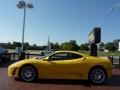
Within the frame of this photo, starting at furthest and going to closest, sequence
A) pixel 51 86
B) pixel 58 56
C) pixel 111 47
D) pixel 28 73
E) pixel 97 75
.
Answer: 1. pixel 111 47
2. pixel 58 56
3. pixel 97 75
4. pixel 28 73
5. pixel 51 86

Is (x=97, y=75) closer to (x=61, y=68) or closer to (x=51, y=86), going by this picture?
(x=61, y=68)

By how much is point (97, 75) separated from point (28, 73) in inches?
107

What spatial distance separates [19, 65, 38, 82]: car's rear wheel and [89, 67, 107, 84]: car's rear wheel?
2210 millimetres

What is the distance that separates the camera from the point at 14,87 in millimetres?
9734

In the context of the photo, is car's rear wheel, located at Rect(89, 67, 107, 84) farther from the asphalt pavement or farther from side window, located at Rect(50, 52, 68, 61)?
side window, located at Rect(50, 52, 68, 61)

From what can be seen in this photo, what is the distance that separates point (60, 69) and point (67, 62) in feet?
1.33

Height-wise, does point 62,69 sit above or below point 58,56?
below

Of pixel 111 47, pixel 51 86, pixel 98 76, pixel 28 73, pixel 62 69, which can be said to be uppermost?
pixel 111 47

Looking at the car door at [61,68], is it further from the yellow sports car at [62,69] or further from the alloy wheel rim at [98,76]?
the alloy wheel rim at [98,76]

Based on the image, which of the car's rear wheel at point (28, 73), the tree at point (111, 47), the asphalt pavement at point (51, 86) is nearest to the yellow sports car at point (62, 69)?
the car's rear wheel at point (28, 73)

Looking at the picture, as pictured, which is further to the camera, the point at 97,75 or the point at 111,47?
the point at 111,47

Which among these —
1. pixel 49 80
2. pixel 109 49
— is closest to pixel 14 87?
pixel 49 80

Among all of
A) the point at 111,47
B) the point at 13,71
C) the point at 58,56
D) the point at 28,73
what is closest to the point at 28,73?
the point at 28,73

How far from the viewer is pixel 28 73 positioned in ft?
37.1
